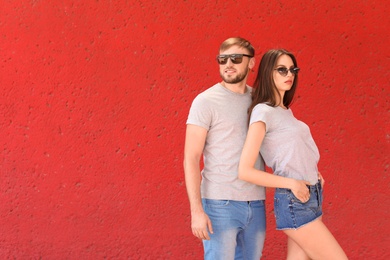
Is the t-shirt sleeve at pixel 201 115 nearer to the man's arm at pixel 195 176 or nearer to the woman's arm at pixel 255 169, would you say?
the man's arm at pixel 195 176

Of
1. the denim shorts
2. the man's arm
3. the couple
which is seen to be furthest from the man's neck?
the denim shorts

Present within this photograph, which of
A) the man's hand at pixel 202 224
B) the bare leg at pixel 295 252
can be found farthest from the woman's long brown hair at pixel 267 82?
the bare leg at pixel 295 252

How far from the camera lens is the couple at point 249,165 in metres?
2.43

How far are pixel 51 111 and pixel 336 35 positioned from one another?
1.99m

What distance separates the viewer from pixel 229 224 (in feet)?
8.19

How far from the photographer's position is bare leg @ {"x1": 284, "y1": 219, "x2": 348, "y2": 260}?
2.43 m

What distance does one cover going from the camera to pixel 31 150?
391cm

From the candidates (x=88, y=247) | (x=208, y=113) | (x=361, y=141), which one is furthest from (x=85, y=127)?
(x=361, y=141)

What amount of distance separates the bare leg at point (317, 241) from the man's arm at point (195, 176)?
39cm

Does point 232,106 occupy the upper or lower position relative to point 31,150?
upper

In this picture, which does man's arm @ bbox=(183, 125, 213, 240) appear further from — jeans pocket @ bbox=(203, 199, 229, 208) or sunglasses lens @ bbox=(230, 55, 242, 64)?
sunglasses lens @ bbox=(230, 55, 242, 64)

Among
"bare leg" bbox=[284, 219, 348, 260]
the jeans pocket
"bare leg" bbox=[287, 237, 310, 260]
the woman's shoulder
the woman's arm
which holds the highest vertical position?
the woman's shoulder

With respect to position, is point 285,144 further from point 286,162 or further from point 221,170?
point 221,170

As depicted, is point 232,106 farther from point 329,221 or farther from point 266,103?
point 329,221
